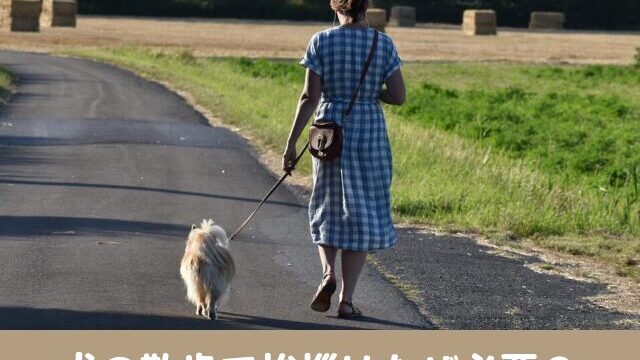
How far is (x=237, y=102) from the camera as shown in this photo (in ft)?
89.8

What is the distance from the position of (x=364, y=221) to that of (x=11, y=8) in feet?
196

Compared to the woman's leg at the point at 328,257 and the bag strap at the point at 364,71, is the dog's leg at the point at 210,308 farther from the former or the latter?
the bag strap at the point at 364,71

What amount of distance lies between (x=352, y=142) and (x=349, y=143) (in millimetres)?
18

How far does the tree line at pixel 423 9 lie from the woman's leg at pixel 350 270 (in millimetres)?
83477

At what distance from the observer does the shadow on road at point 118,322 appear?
26.5 feet

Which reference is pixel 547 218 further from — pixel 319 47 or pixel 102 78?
pixel 102 78

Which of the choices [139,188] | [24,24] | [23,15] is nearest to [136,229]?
[139,188]

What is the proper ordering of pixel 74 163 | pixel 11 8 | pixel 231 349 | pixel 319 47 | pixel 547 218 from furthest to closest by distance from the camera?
1. pixel 11 8
2. pixel 74 163
3. pixel 547 218
4. pixel 319 47
5. pixel 231 349

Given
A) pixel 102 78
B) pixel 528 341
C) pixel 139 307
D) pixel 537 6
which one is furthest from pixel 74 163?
pixel 537 6

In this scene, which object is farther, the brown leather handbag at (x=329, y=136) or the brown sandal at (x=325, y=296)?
the brown sandal at (x=325, y=296)

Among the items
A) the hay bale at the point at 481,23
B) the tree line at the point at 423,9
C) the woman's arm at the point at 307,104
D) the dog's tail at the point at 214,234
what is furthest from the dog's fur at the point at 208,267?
the tree line at the point at 423,9

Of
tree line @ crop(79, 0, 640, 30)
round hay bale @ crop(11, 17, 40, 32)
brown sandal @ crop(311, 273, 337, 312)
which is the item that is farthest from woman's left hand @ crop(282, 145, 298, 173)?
tree line @ crop(79, 0, 640, 30)

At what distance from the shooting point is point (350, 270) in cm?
873

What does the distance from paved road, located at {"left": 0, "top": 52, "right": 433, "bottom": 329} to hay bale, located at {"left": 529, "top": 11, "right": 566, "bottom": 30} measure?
227 ft
